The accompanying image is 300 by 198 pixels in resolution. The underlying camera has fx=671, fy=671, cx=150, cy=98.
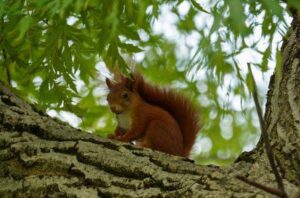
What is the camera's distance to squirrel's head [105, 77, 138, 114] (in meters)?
3.22

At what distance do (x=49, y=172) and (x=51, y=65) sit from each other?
536 millimetres

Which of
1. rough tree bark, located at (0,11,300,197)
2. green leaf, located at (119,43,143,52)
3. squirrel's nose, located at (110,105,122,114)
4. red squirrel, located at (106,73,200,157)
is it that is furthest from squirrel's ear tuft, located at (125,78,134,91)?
rough tree bark, located at (0,11,300,197)

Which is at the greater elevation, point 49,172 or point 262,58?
point 262,58

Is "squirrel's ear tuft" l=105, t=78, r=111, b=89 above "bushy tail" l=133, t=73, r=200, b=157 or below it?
above

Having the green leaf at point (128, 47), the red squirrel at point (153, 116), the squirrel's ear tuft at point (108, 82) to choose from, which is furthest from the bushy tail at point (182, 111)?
the green leaf at point (128, 47)

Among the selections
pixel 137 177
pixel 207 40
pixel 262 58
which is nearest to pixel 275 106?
pixel 262 58

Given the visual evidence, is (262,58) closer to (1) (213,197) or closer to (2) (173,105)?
(1) (213,197)

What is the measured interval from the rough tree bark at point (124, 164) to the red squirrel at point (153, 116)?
0.72 m

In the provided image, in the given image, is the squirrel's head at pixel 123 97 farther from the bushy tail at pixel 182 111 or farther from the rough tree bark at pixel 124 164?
the rough tree bark at pixel 124 164

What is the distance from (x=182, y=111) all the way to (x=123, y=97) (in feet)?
1.30

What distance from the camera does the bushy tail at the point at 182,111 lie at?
2.93 metres

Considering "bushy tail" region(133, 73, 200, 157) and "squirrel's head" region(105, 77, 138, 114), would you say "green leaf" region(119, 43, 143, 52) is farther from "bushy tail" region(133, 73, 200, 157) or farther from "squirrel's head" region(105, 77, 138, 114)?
"squirrel's head" region(105, 77, 138, 114)

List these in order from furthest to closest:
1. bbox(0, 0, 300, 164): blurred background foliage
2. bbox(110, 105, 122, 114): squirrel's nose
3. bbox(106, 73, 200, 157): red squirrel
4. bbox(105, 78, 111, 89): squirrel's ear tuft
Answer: bbox(105, 78, 111, 89): squirrel's ear tuft, bbox(110, 105, 122, 114): squirrel's nose, bbox(106, 73, 200, 157): red squirrel, bbox(0, 0, 300, 164): blurred background foliage

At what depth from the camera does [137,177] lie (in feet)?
6.46
